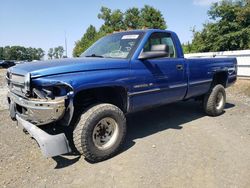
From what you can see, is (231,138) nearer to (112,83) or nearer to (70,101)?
(112,83)

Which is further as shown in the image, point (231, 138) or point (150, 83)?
point (231, 138)

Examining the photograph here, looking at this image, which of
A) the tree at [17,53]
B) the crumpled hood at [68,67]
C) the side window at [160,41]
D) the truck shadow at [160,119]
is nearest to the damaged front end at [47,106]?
the crumpled hood at [68,67]

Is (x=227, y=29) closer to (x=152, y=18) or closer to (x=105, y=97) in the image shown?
(x=152, y=18)

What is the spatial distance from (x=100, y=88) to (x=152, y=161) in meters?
1.35

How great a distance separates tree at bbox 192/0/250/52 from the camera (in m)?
19.5

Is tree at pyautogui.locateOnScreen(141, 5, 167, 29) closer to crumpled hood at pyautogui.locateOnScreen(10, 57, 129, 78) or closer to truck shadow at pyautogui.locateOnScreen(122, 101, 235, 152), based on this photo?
truck shadow at pyautogui.locateOnScreen(122, 101, 235, 152)

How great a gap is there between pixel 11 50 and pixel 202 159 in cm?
11391

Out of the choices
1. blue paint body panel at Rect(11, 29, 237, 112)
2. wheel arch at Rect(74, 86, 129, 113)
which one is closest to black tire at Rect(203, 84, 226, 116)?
blue paint body panel at Rect(11, 29, 237, 112)

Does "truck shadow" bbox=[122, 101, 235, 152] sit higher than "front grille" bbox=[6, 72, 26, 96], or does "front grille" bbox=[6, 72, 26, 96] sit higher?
"front grille" bbox=[6, 72, 26, 96]

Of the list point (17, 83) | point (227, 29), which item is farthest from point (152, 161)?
point (227, 29)

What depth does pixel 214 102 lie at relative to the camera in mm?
6605

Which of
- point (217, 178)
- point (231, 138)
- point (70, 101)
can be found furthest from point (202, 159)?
point (70, 101)

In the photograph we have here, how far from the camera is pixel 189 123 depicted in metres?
6.13

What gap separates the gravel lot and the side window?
159 cm
